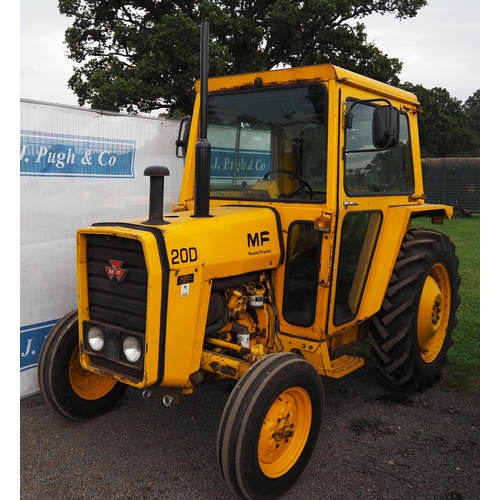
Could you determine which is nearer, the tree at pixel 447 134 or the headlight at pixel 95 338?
the headlight at pixel 95 338

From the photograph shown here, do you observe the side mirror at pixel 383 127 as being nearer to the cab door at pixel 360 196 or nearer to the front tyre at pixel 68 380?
the cab door at pixel 360 196

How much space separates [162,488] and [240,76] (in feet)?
9.43

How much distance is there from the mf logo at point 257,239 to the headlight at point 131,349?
0.97m

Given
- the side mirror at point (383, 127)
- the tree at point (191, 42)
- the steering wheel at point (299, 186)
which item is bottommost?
the steering wheel at point (299, 186)

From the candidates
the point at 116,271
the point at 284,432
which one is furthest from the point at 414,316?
the point at 116,271

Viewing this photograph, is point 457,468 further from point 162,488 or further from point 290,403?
point 162,488

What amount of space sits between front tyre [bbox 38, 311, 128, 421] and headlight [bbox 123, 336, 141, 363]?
0.96 meters

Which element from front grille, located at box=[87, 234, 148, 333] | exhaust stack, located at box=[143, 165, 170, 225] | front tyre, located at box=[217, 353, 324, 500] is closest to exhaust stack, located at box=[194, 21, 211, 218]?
exhaust stack, located at box=[143, 165, 170, 225]

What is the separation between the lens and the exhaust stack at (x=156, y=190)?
117 inches

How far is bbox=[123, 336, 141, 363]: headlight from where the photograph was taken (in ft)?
9.66

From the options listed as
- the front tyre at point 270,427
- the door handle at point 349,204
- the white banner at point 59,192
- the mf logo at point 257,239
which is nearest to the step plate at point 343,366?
the front tyre at point 270,427

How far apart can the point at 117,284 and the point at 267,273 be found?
1.11 meters

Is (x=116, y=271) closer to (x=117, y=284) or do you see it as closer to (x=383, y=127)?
(x=117, y=284)

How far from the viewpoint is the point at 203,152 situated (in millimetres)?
3213
